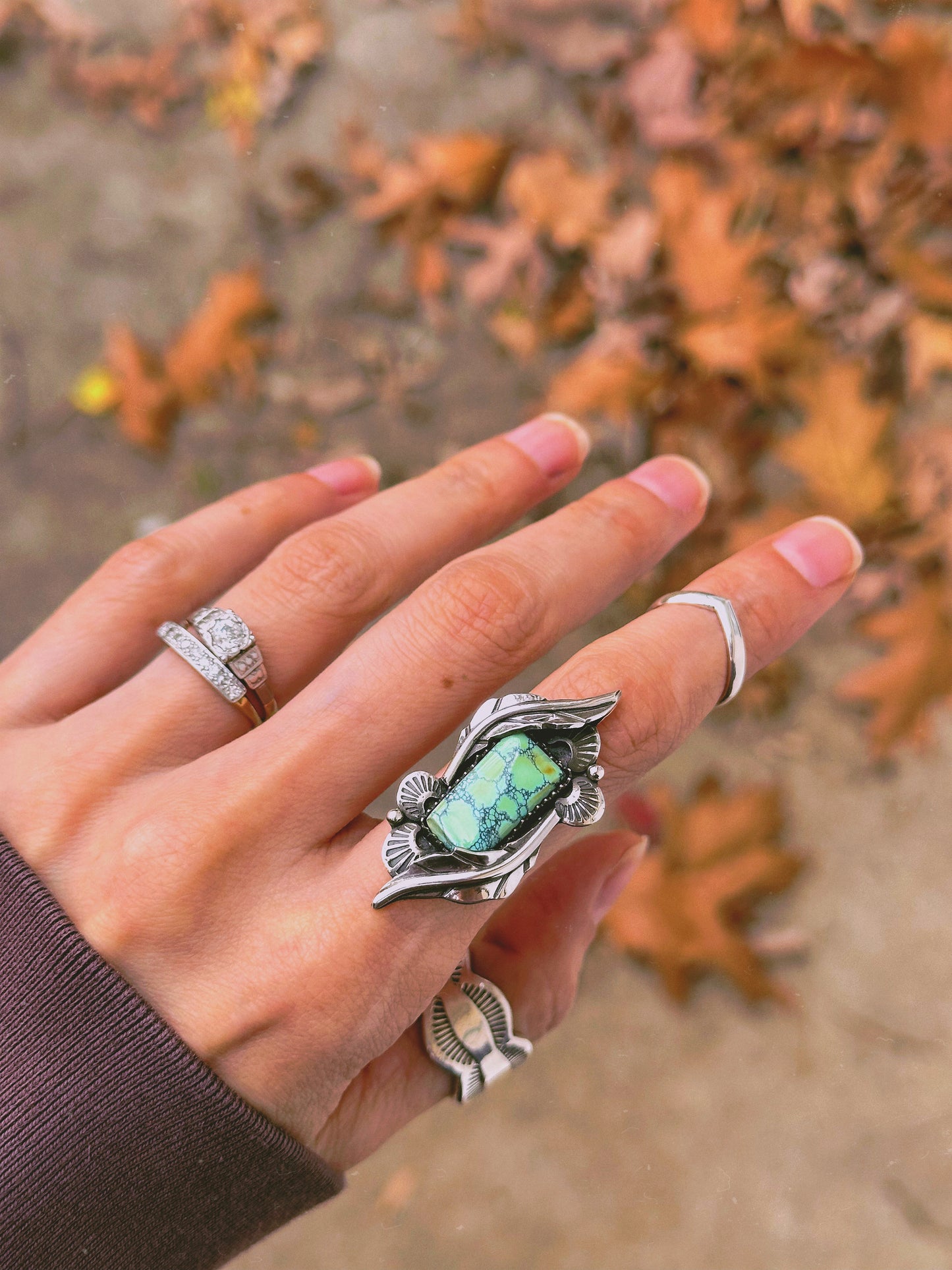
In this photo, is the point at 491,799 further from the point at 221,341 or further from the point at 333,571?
the point at 221,341

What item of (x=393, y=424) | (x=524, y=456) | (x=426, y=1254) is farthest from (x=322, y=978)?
(x=393, y=424)

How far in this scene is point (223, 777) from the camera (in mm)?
1349

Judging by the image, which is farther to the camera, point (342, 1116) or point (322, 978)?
point (342, 1116)

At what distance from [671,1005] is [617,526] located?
1.14 m

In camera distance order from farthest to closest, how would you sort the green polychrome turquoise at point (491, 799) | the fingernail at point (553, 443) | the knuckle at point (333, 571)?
the fingernail at point (553, 443) < the knuckle at point (333, 571) < the green polychrome turquoise at point (491, 799)

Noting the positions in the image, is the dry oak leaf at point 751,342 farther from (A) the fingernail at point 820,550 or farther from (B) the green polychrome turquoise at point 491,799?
(B) the green polychrome turquoise at point 491,799

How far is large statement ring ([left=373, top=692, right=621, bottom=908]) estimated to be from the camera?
117cm

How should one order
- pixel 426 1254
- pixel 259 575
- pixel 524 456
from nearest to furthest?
pixel 259 575, pixel 524 456, pixel 426 1254

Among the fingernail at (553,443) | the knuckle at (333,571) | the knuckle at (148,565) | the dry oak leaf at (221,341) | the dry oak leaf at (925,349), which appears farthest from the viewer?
the dry oak leaf at (221,341)

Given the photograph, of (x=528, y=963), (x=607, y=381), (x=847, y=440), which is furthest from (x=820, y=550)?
(x=528, y=963)

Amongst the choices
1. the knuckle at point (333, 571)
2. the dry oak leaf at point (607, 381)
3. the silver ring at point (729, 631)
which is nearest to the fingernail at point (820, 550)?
the silver ring at point (729, 631)

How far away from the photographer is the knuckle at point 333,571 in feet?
4.94

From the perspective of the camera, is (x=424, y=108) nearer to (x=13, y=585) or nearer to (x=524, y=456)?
(x=524, y=456)

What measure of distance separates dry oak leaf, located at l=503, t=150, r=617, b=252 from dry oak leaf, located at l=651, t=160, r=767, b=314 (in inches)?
5.2
